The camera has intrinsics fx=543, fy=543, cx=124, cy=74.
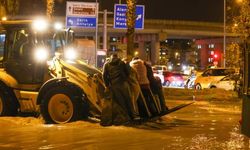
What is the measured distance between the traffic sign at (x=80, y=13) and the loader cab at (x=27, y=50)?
57.1 feet

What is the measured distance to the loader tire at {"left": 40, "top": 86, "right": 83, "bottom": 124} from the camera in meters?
14.1

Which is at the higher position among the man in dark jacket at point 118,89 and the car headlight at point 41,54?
the car headlight at point 41,54

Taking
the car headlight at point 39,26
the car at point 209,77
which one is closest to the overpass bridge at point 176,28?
the car at point 209,77

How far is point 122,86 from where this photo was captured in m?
13.8

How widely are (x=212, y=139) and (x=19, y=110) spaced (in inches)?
235

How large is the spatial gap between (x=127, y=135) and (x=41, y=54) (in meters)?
3.91

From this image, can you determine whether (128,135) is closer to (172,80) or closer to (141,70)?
(141,70)

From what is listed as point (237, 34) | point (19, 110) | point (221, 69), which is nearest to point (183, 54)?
point (221, 69)

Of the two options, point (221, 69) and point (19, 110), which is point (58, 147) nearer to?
point (19, 110)

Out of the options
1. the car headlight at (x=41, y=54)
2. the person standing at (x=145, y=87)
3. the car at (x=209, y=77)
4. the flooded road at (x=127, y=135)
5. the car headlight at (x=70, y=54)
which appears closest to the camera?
the flooded road at (x=127, y=135)

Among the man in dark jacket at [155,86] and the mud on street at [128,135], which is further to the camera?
the man in dark jacket at [155,86]

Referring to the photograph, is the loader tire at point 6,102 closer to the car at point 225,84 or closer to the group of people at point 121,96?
the group of people at point 121,96

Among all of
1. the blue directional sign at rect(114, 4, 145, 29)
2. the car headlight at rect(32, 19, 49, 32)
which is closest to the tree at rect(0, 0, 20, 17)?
the blue directional sign at rect(114, 4, 145, 29)

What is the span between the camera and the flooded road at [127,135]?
1121cm
